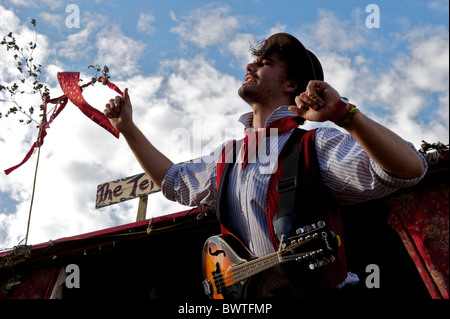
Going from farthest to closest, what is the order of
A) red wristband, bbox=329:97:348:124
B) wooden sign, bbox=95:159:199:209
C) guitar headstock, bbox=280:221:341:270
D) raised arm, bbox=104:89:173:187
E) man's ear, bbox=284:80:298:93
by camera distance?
wooden sign, bbox=95:159:199:209
man's ear, bbox=284:80:298:93
raised arm, bbox=104:89:173:187
guitar headstock, bbox=280:221:341:270
red wristband, bbox=329:97:348:124

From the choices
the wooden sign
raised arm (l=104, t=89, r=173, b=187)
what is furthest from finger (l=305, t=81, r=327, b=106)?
the wooden sign

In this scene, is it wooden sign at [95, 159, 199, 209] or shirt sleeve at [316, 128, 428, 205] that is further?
wooden sign at [95, 159, 199, 209]

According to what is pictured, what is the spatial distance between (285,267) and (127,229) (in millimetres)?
3057

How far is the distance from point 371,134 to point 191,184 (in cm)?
113

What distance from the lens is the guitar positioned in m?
1.55

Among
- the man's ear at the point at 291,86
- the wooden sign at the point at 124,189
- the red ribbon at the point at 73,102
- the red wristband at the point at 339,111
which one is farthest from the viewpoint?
the wooden sign at the point at 124,189

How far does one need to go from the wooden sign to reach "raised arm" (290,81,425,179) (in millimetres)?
4921

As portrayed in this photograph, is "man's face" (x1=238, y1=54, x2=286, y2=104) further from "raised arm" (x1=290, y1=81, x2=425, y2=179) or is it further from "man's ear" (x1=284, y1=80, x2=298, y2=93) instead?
"raised arm" (x1=290, y1=81, x2=425, y2=179)

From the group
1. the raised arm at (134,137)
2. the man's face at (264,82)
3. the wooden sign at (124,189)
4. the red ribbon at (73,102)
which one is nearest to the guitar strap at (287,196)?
the man's face at (264,82)

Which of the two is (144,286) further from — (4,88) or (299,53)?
(299,53)

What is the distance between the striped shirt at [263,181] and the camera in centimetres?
151

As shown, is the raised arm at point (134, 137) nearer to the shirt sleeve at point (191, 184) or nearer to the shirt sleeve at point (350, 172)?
the shirt sleeve at point (191, 184)

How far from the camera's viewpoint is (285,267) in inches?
62.3

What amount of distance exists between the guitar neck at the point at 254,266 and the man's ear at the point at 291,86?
1.07m
